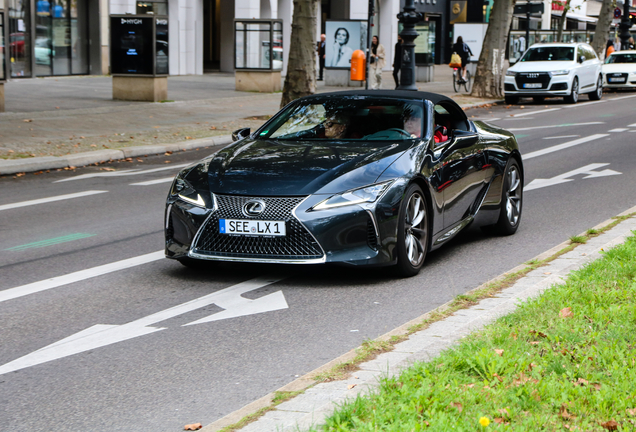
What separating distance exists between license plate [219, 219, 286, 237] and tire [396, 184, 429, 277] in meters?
0.88

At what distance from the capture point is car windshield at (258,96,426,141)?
7598 mm

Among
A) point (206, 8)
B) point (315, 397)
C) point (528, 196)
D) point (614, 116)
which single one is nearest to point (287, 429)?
point (315, 397)

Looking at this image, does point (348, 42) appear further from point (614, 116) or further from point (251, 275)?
point (251, 275)

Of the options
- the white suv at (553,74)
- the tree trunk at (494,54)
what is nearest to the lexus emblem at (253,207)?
the white suv at (553,74)

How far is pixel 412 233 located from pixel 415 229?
4 centimetres

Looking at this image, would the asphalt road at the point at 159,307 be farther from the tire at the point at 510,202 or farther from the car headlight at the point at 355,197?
the car headlight at the point at 355,197

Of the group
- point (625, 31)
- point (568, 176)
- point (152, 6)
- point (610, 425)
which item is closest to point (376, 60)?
point (152, 6)

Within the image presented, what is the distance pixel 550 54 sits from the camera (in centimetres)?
2989

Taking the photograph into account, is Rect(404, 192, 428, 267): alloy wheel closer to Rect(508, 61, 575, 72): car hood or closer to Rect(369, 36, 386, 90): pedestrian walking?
Rect(508, 61, 575, 72): car hood

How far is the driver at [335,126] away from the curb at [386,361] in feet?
5.89

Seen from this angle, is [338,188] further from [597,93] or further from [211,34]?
[211,34]

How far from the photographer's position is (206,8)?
46.3 m

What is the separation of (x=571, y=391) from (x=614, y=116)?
2106cm

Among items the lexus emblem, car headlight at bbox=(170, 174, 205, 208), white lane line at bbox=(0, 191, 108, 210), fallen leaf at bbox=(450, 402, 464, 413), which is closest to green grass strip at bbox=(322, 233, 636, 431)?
fallen leaf at bbox=(450, 402, 464, 413)
